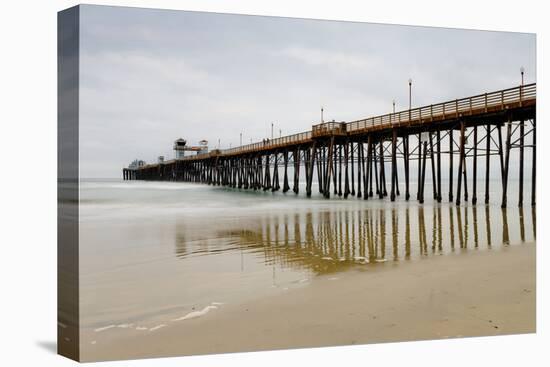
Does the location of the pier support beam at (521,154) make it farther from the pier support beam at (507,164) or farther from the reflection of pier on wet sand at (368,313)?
the reflection of pier on wet sand at (368,313)

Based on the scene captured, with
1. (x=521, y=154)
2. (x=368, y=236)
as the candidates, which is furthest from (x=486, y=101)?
(x=368, y=236)

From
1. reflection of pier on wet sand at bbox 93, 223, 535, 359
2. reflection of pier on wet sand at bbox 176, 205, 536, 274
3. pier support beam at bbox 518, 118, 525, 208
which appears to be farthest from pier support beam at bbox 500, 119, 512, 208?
reflection of pier on wet sand at bbox 93, 223, 535, 359

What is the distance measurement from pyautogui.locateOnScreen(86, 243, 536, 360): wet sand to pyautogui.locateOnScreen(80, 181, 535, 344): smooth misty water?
9.4 inches

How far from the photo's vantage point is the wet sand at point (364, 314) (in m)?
4.86

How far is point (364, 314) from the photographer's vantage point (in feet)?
17.6

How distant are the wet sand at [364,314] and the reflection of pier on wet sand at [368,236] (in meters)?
0.84

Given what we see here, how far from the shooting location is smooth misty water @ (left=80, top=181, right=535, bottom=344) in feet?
17.9

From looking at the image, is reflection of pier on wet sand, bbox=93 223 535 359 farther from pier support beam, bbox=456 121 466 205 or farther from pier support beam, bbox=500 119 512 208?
pier support beam, bbox=456 121 466 205

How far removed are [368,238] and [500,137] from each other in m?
7.88

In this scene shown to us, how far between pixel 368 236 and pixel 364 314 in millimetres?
4093

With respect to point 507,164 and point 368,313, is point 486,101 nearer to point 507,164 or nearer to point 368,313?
point 507,164

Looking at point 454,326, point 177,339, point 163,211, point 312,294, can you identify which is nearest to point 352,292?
point 312,294

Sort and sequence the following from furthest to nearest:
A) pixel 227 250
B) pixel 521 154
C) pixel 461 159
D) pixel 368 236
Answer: pixel 461 159 → pixel 521 154 → pixel 368 236 → pixel 227 250

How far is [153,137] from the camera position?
26.0 feet
